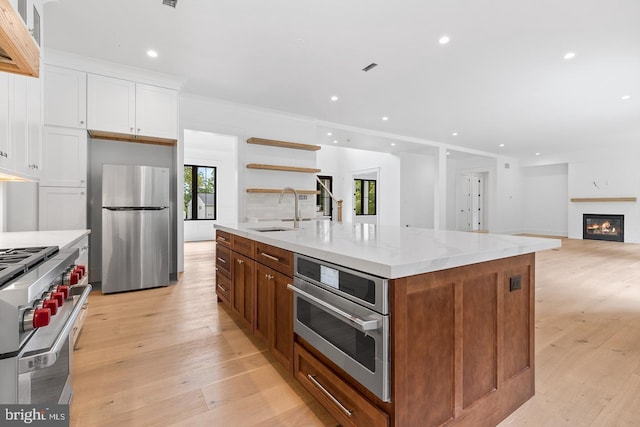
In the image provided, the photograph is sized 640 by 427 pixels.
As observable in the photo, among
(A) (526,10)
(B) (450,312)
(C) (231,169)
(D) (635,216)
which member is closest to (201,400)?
(B) (450,312)

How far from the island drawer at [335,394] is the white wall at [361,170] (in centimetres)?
762

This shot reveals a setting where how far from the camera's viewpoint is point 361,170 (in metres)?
9.84

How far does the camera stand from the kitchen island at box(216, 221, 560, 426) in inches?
41.3

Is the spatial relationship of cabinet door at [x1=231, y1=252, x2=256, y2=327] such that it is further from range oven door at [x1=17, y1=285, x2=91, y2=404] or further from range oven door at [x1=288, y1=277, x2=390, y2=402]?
range oven door at [x1=17, y1=285, x2=91, y2=404]

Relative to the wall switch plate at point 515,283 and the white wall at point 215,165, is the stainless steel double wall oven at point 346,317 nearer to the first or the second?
the wall switch plate at point 515,283

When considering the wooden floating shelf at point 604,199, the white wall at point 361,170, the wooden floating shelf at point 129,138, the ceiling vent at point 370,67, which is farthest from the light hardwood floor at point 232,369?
the wooden floating shelf at point 604,199

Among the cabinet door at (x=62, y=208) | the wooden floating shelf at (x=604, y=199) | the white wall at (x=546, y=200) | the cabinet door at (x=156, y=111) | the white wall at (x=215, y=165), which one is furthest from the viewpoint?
the white wall at (x=546, y=200)

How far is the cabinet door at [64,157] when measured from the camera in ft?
11.0

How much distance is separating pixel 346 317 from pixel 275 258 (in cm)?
75

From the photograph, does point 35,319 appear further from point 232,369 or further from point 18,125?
point 18,125

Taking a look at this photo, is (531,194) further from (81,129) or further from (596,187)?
(81,129)

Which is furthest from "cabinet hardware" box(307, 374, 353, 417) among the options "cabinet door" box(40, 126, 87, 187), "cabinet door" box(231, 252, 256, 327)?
"cabinet door" box(40, 126, 87, 187)

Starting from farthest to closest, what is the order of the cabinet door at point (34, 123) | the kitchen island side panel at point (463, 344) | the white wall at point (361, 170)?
1. the white wall at point (361, 170)
2. the cabinet door at point (34, 123)
3. the kitchen island side panel at point (463, 344)

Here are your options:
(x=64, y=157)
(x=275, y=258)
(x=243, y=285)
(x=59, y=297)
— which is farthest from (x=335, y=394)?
(x=64, y=157)
